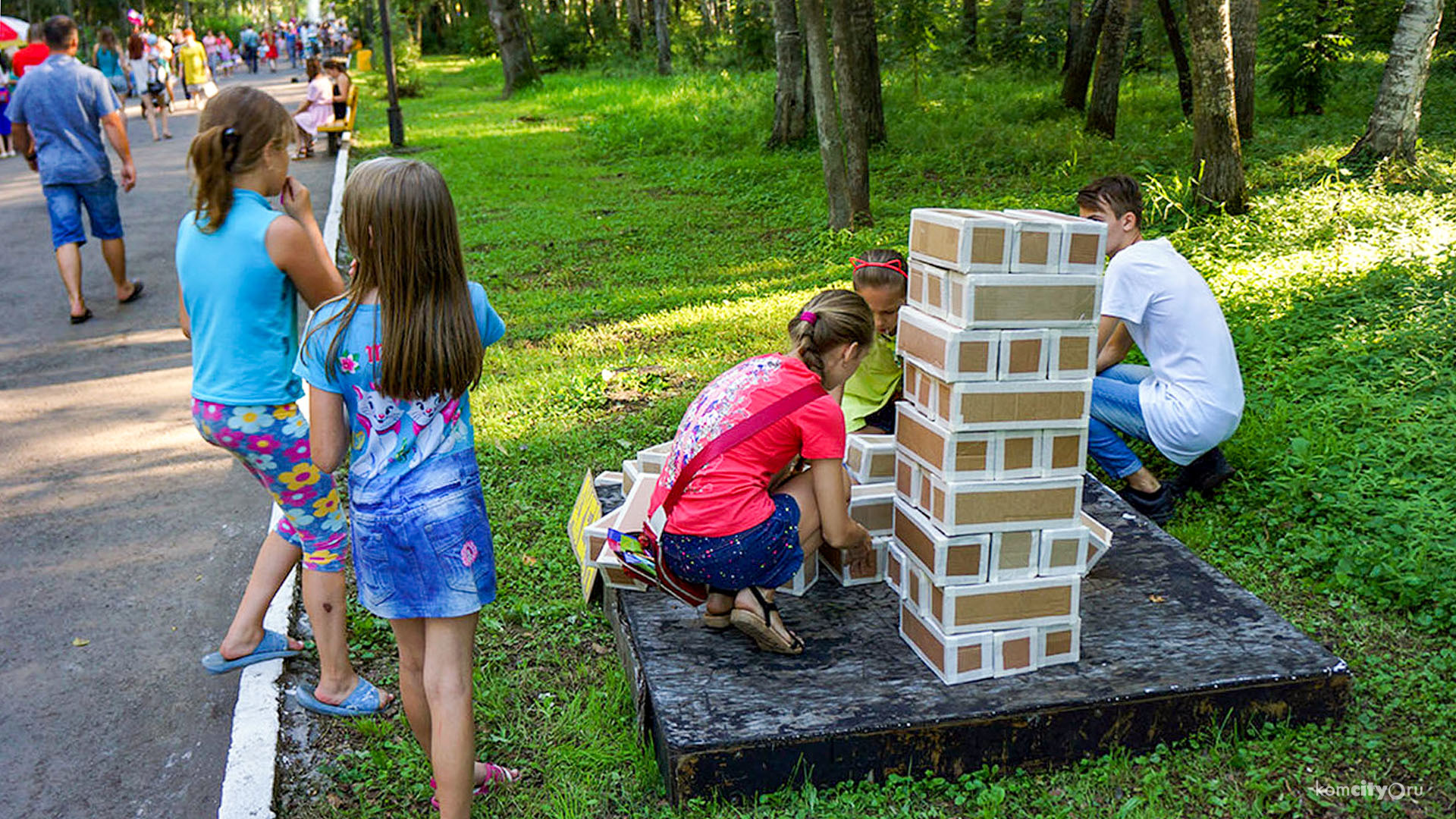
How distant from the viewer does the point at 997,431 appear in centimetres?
349

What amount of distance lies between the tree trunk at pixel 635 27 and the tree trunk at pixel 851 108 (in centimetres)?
2465

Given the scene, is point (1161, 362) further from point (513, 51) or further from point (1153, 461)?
point (513, 51)

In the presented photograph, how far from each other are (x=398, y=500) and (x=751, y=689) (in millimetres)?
1332

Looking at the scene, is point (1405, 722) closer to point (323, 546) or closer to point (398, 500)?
point (398, 500)

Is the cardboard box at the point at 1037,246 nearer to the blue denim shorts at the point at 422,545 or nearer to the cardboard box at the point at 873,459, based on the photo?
the cardboard box at the point at 873,459

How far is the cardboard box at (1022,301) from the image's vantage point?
11.0 feet

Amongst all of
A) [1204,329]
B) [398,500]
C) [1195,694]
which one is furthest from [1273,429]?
[398,500]

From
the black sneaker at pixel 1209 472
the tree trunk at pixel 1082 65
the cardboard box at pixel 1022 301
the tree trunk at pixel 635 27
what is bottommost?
the black sneaker at pixel 1209 472

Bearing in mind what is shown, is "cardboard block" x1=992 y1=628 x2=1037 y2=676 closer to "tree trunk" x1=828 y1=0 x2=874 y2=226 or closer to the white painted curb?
the white painted curb

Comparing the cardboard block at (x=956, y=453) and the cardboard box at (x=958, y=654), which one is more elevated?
the cardboard block at (x=956, y=453)

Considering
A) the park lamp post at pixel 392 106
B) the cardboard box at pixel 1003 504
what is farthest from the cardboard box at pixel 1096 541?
the park lamp post at pixel 392 106

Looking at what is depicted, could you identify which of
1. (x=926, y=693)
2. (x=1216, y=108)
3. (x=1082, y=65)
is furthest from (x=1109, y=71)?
(x=926, y=693)

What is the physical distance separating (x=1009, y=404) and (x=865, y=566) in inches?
43.3

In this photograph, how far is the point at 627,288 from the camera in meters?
9.65
